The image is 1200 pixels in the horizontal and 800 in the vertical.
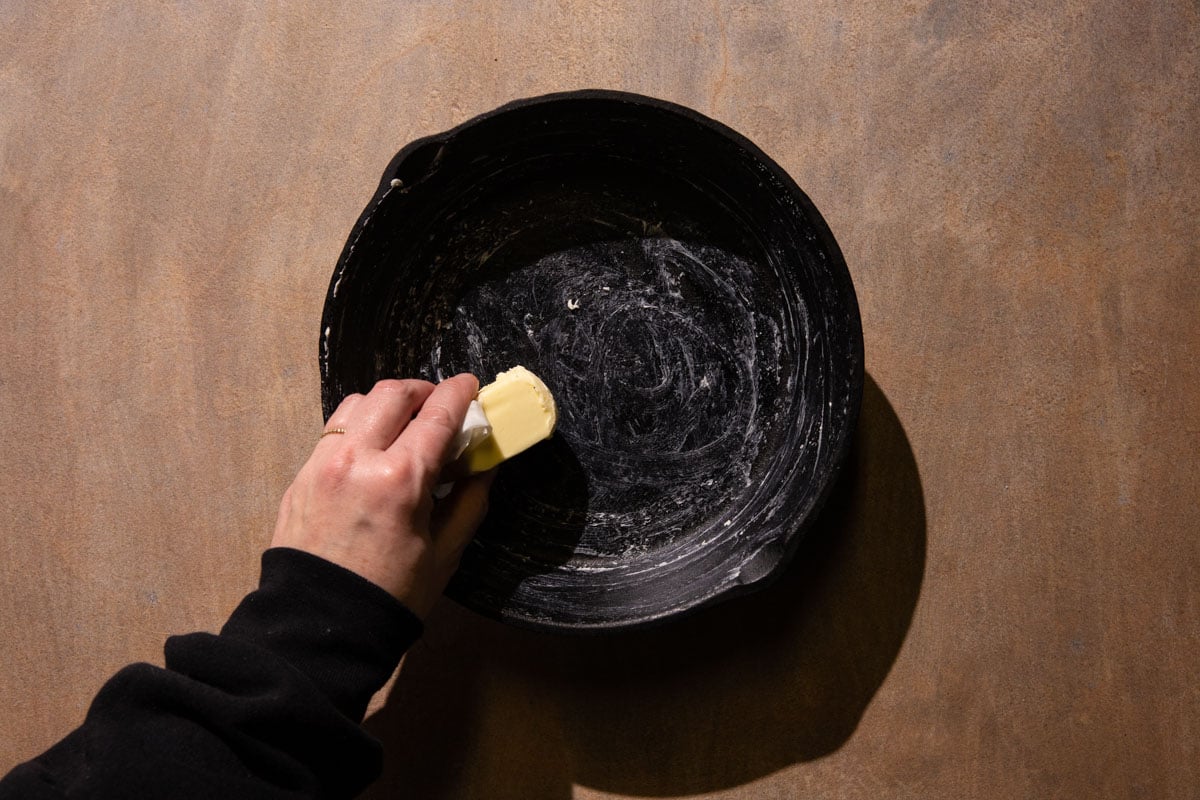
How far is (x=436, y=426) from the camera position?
0.80 metres

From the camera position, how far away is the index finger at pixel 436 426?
789 mm

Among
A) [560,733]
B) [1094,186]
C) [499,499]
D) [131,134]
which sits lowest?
[560,733]

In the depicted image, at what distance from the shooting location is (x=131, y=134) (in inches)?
41.4

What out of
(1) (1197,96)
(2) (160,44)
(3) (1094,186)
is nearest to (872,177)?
(3) (1094,186)

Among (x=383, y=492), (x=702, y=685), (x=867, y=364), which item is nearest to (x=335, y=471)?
(x=383, y=492)

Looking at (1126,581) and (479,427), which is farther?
(1126,581)

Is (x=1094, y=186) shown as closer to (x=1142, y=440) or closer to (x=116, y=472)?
(x=1142, y=440)

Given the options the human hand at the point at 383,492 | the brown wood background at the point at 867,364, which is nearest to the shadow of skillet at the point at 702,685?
the brown wood background at the point at 867,364

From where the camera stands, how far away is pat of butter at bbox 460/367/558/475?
874 mm

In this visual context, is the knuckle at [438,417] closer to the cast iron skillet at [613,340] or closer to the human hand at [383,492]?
the human hand at [383,492]

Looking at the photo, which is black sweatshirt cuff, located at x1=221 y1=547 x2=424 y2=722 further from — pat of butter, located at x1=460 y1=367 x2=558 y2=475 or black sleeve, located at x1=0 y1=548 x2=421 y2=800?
pat of butter, located at x1=460 y1=367 x2=558 y2=475

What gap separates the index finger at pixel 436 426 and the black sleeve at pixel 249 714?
0.41 feet

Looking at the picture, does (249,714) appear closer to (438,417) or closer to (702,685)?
(438,417)

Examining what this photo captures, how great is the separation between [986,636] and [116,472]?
1.07 metres
